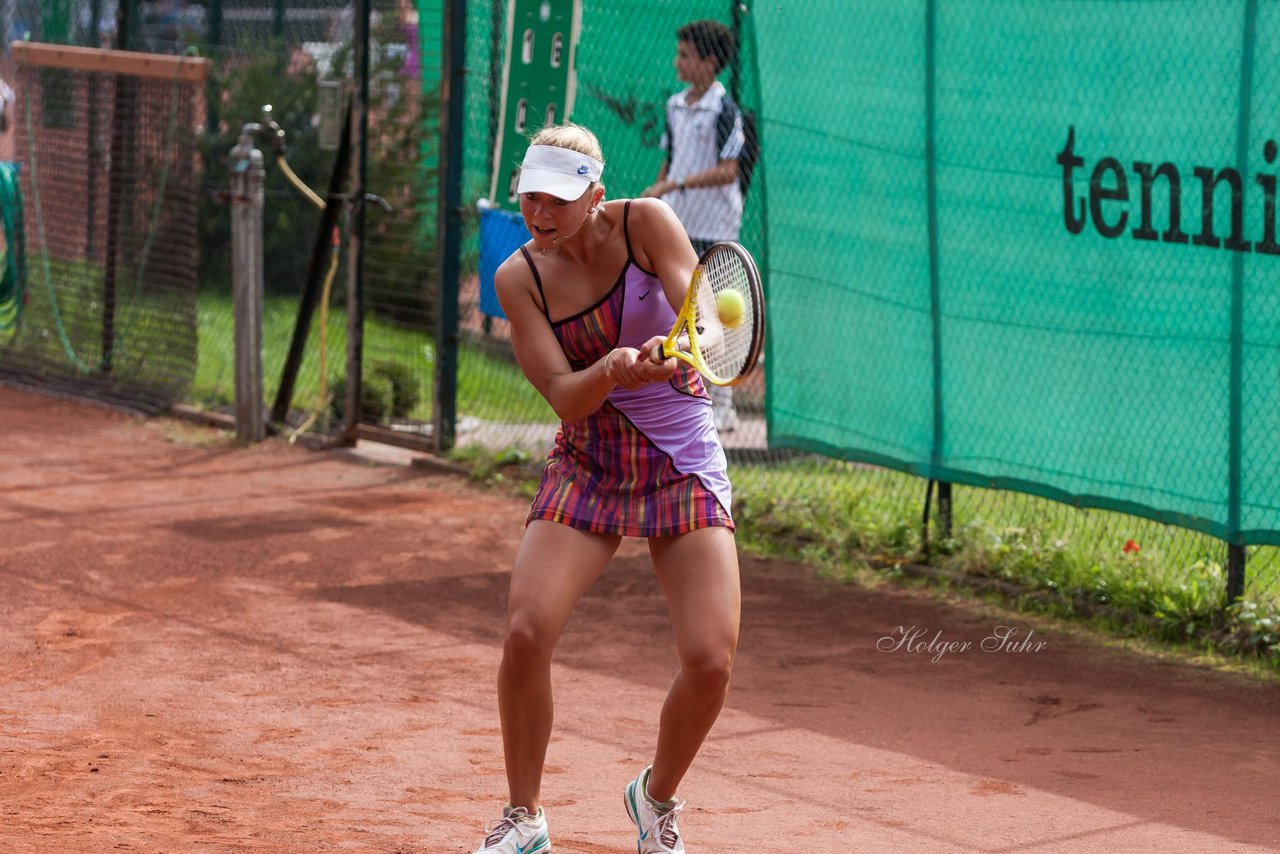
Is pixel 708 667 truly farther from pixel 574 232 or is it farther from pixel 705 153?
pixel 705 153

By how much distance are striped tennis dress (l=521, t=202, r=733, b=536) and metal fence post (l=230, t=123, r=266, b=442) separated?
523 centimetres

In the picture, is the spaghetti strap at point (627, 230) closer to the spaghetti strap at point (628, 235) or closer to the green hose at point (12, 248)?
the spaghetti strap at point (628, 235)

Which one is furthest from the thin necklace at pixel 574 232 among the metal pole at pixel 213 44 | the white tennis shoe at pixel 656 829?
the metal pole at pixel 213 44

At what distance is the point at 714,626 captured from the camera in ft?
12.3

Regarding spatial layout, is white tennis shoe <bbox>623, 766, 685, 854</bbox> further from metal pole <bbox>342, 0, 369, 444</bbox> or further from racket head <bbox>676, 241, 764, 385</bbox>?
metal pole <bbox>342, 0, 369, 444</bbox>

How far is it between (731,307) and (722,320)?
0.14ft

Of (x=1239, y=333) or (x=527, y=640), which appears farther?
(x=1239, y=333)

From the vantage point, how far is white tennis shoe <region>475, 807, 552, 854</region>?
150 inches

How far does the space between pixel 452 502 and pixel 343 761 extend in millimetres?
3573

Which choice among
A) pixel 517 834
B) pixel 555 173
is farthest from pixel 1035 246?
pixel 517 834

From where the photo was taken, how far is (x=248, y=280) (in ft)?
29.6

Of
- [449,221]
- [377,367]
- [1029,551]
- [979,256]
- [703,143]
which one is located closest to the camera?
[979,256]

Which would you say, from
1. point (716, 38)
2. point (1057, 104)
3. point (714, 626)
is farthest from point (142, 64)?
point (714, 626)

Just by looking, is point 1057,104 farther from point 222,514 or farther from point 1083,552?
point 222,514
